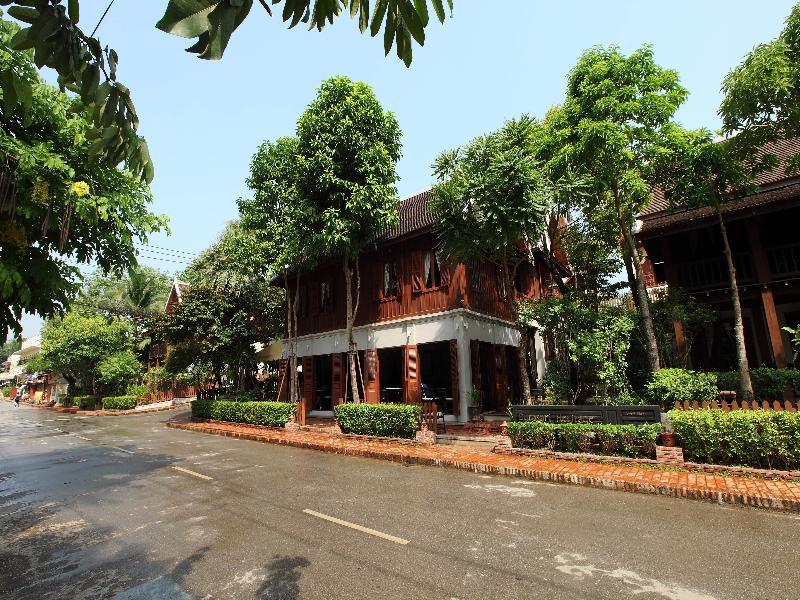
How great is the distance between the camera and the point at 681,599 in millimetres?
3619

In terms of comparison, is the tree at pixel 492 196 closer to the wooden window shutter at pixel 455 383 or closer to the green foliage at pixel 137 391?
the wooden window shutter at pixel 455 383

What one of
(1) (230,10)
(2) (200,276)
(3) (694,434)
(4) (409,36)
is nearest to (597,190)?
(3) (694,434)

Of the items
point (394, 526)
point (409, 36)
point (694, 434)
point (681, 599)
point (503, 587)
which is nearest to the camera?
point (409, 36)

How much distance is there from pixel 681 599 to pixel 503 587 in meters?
1.52

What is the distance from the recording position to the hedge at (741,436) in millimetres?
7203

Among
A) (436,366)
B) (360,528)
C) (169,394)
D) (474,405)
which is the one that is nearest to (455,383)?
(474,405)

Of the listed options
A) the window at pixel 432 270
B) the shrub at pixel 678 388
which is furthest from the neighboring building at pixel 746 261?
the window at pixel 432 270

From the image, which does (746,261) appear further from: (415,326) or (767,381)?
(415,326)

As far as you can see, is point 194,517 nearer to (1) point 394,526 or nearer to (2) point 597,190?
(1) point 394,526

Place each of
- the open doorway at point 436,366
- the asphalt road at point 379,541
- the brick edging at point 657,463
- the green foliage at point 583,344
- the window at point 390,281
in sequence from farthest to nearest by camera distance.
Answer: the open doorway at point 436,366 → the window at point 390,281 → the green foliage at point 583,344 → the brick edging at point 657,463 → the asphalt road at point 379,541

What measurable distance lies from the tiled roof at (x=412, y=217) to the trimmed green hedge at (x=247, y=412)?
25.5 ft

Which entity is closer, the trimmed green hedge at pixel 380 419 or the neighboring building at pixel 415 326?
the trimmed green hedge at pixel 380 419

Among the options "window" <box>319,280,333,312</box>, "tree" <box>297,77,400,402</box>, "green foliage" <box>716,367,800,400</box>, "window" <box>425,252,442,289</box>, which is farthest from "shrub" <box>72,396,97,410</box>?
"green foliage" <box>716,367,800,400</box>

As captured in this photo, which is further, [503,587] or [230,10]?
[503,587]
